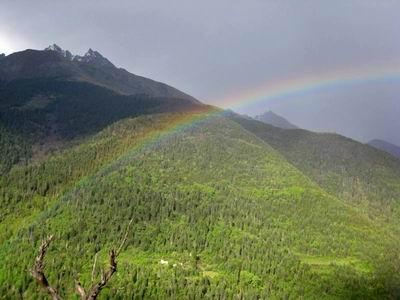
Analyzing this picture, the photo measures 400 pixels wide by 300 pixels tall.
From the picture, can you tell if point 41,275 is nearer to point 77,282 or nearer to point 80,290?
point 77,282

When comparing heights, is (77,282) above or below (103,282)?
below

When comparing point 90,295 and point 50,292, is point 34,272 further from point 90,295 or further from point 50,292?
point 90,295

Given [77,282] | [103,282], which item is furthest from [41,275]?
[103,282]

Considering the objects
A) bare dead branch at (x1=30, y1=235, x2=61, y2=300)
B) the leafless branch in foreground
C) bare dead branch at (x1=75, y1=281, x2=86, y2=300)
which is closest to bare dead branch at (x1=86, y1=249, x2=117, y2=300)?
the leafless branch in foreground

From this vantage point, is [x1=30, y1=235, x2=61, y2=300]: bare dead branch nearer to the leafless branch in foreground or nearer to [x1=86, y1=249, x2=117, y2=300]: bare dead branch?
the leafless branch in foreground

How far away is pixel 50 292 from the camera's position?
22141 mm

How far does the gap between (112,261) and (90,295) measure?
5.77 feet

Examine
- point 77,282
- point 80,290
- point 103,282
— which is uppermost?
point 103,282

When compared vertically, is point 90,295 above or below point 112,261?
below

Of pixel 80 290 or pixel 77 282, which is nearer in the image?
pixel 77 282

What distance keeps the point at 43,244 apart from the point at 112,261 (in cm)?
272

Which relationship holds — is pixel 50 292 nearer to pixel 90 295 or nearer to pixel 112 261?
pixel 90 295

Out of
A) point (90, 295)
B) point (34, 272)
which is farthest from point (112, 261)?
point (34, 272)

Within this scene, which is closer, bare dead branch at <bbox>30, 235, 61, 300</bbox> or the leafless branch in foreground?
the leafless branch in foreground
